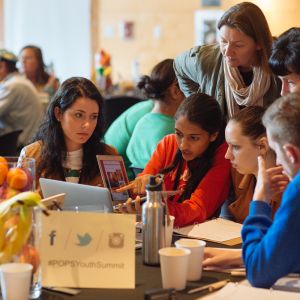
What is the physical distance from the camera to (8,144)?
4426 millimetres

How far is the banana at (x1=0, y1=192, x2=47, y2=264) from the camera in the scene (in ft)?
5.00

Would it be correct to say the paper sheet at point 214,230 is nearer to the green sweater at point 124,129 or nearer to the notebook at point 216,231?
the notebook at point 216,231

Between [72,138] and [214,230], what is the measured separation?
2.54 feet

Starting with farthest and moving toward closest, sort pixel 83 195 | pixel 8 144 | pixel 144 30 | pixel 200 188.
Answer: pixel 144 30 < pixel 8 144 < pixel 200 188 < pixel 83 195

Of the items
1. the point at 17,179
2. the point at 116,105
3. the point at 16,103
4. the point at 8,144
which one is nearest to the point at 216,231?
the point at 17,179

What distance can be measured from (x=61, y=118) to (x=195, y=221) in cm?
76

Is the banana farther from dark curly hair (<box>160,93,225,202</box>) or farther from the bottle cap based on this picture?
dark curly hair (<box>160,93,225,202</box>)

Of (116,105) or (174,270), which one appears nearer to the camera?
(174,270)

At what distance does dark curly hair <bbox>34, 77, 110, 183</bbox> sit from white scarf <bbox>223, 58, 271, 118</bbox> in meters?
0.55

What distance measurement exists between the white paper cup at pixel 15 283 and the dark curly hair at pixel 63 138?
3.58 ft

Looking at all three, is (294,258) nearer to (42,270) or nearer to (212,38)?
(42,270)

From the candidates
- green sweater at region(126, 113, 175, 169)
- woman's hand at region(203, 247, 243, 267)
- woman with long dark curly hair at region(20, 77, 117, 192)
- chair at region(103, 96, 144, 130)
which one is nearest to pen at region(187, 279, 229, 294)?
woman's hand at region(203, 247, 243, 267)

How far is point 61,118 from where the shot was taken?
8.75ft

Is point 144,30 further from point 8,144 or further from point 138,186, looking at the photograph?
point 138,186
